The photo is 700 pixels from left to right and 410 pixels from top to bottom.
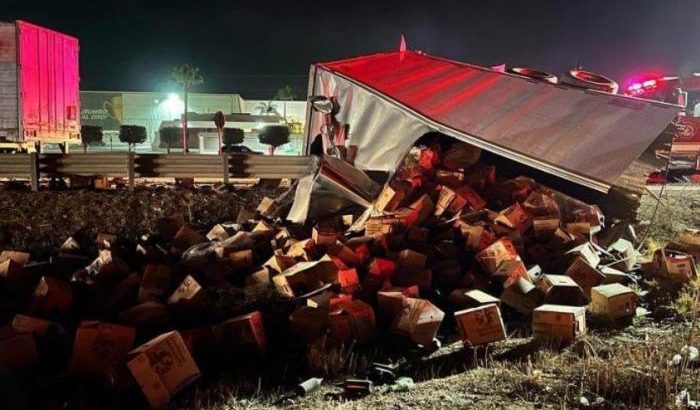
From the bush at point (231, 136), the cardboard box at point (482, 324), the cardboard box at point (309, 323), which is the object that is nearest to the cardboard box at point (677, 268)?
the cardboard box at point (482, 324)

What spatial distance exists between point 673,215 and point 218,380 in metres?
6.27

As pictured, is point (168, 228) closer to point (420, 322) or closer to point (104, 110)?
point (420, 322)

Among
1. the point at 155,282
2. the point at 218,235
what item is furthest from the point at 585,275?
the point at 218,235

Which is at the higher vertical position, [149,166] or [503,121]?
[503,121]

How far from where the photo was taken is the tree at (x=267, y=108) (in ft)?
143

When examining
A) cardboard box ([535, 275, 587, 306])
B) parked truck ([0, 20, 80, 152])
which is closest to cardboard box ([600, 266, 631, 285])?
cardboard box ([535, 275, 587, 306])

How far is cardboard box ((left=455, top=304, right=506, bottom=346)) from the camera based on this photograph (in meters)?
4.00

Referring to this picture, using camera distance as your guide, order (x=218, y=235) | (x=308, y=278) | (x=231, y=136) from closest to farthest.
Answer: (x=308, y=278)
(x=218, y=235)
(x=231, y=136)

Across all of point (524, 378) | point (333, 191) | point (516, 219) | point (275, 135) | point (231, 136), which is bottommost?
point (524, 378)

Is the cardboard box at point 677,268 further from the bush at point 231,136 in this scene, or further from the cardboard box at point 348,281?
the bush at point 231,136

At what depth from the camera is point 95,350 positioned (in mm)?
3717

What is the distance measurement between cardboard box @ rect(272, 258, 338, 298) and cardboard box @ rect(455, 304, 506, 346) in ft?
4.36

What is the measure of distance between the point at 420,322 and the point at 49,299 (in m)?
3.04

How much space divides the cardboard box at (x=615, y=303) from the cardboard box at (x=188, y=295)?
3123mm
